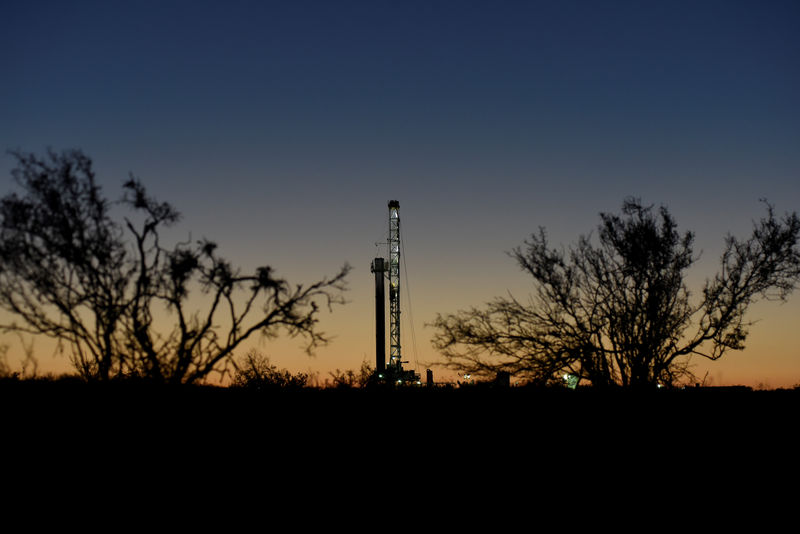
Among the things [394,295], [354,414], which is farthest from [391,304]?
[354,414]

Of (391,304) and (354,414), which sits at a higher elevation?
(391,304)

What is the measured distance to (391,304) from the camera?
64688 mm

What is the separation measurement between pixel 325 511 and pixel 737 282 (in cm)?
1829

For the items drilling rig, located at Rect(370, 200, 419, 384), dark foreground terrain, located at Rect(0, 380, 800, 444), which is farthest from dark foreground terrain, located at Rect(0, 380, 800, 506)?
drilling rig, located at Rect(370, 200, 419, 384)

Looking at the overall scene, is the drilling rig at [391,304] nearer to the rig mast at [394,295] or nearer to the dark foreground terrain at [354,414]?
the rig mast at [394,295]

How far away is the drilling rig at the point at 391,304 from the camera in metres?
61.6

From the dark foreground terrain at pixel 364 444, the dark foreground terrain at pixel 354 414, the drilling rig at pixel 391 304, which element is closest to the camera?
the dark foreground terrain at pixel 364 444

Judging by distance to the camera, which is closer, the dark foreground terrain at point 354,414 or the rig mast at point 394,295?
the dark foreground terrain at point 354,414

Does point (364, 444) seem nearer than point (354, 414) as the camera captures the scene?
Yes

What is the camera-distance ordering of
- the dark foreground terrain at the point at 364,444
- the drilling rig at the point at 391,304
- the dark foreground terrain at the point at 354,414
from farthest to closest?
1. the drilling rig at the point at 391,304
2. the dark foreground terrain at the point at 354,414
3. the dark foreground terrain at the point at 364,444

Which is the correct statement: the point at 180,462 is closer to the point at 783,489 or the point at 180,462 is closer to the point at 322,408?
the point at 322,408

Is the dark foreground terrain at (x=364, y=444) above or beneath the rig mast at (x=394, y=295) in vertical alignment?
beneath

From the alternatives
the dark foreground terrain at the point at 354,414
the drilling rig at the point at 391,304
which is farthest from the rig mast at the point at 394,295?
the dark foreground terrain at the point at 354,414

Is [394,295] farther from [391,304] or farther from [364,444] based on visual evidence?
[364,444]
